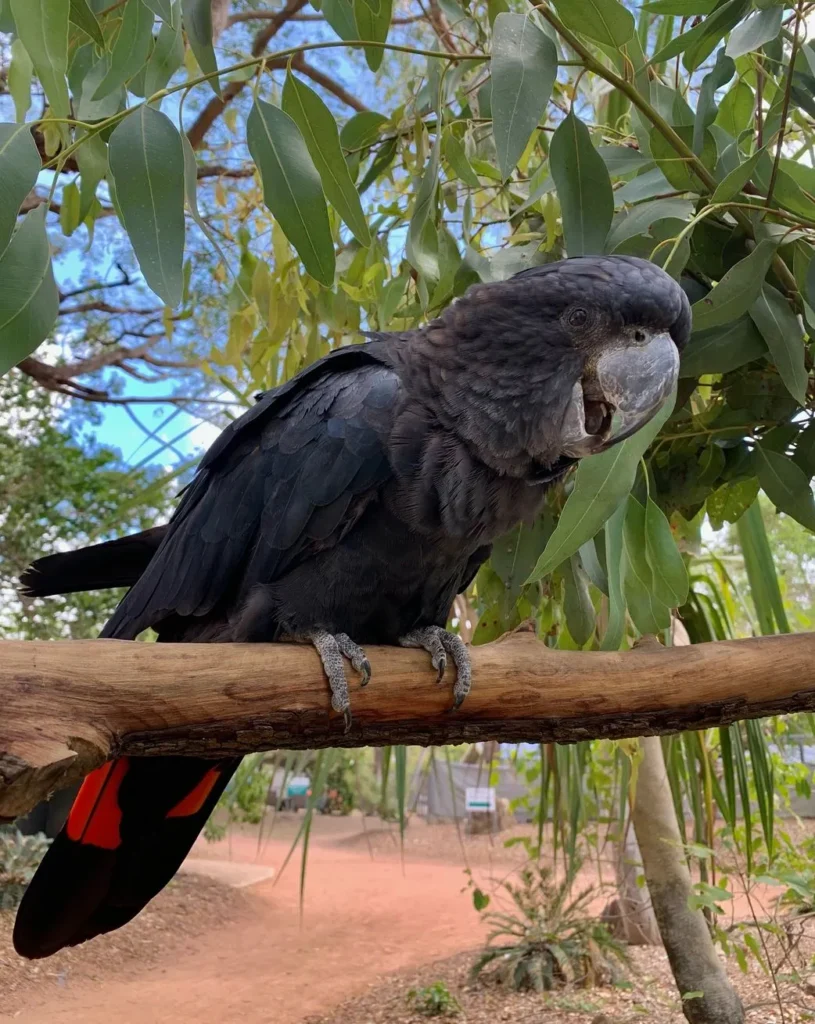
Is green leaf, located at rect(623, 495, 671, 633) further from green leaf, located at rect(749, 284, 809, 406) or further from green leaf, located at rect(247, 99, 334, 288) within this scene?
green leaf, located at rect(247, 99, 334, 288)

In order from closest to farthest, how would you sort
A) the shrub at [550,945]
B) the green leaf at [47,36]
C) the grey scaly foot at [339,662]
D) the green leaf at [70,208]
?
the green leaf at [47,36]
the grey scaly foot at [339,662]
the green leaf at [70,208]
the shrub at [550,945]

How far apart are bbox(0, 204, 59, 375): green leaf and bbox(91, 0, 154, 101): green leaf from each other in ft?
0.48

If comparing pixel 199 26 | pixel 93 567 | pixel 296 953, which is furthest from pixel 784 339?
pixel 296 953

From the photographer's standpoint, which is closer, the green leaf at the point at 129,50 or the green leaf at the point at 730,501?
the green leaf at the point at 129,50

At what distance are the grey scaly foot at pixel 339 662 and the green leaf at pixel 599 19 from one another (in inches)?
29.7

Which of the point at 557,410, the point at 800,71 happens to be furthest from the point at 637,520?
the point at 800,71

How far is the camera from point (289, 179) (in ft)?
3.12

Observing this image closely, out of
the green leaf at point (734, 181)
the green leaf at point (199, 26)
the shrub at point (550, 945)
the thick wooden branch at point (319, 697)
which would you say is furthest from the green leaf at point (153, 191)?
the shrub at point (550, 945)

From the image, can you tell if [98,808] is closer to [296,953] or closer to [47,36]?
[47,36]

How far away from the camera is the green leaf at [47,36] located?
80 cm

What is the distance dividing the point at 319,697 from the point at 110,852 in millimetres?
539

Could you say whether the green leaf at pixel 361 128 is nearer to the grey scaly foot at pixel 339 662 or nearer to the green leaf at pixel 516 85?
the green leaf at pixel 516 85

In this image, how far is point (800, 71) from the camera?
1.09 meters

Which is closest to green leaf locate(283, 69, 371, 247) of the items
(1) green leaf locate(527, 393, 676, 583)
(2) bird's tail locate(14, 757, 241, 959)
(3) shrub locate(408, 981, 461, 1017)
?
(1) green leaf locate(527, 393, 676, 583)
